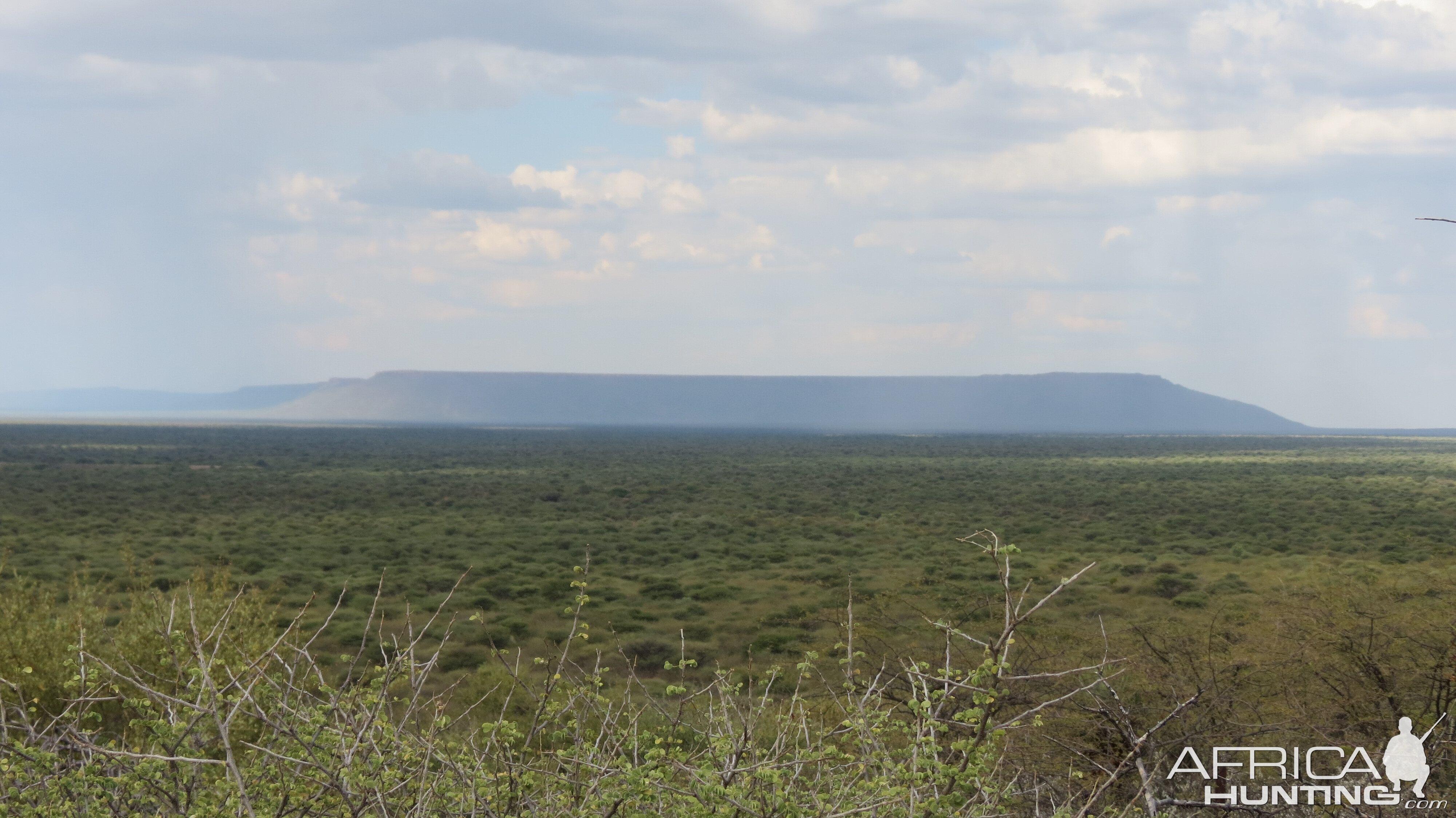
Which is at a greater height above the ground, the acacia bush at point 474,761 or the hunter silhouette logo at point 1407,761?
the acacia bush at point 474,761

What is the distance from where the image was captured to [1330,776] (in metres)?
7.23

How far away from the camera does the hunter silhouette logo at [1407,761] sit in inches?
256

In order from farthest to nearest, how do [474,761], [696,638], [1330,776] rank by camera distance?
[696,638] < [1330,776] < [474,761]

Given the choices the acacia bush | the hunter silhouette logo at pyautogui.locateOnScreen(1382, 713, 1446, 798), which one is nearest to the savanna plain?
the acacia bush

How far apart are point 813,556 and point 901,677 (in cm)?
1819

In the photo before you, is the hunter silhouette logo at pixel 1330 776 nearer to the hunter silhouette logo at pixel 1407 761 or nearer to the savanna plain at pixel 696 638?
the hunter silhouette logo at pixel 1407 761

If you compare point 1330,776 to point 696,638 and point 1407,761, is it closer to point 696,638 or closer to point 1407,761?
point 1407,761

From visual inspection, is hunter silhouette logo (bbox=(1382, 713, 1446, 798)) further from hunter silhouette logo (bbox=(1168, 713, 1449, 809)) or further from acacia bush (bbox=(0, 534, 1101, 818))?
acacia bush (bbox=(0, 534, 1101, 818))

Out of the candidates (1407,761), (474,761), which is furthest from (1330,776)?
(474,761)

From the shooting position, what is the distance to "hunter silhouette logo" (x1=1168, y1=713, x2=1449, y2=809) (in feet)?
21.0

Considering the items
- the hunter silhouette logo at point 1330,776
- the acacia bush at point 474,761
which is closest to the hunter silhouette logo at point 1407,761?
the hunter silhouette logo at point 1330,776

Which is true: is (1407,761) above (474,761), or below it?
below

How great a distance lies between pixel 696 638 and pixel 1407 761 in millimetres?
12342

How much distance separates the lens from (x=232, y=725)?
7934mm
